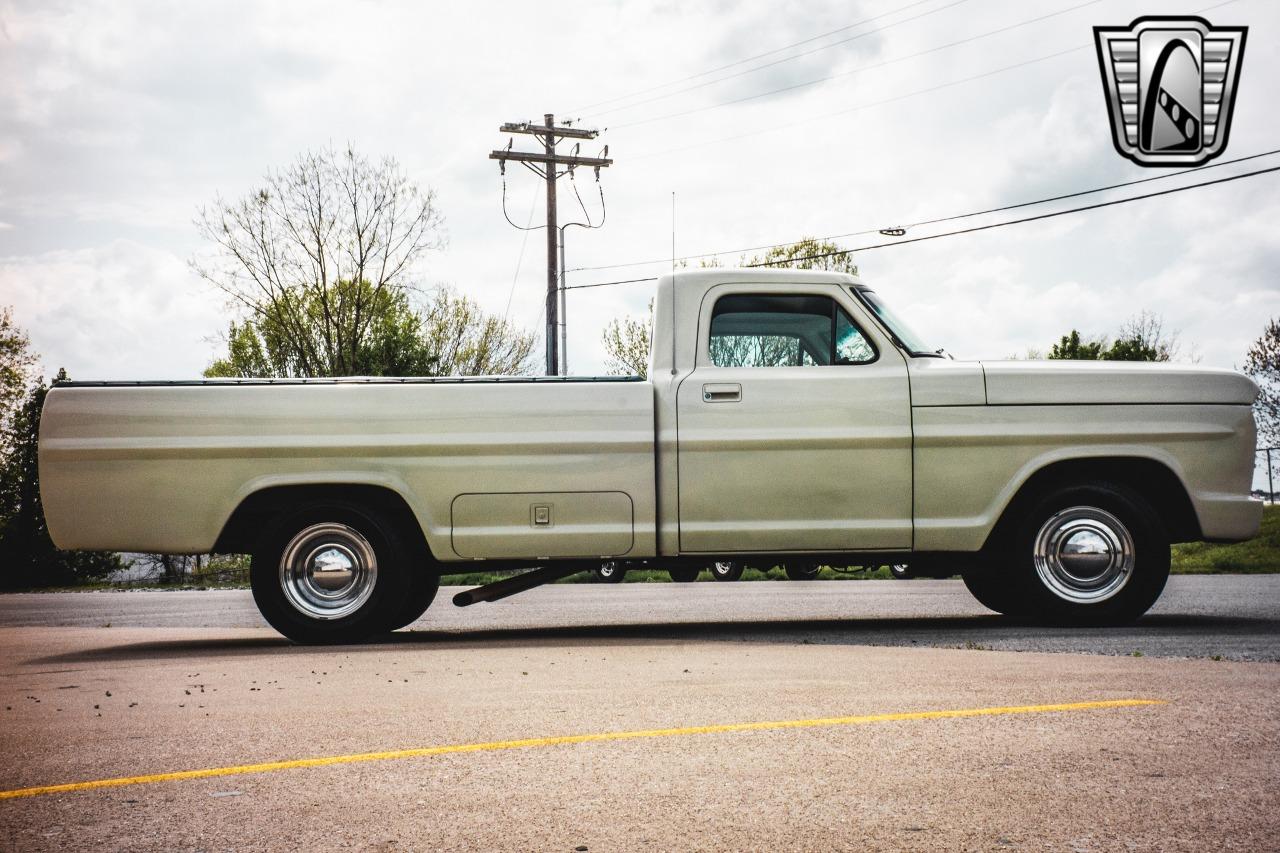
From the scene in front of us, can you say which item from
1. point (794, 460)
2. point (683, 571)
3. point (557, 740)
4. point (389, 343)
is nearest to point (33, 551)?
point (389, 343)

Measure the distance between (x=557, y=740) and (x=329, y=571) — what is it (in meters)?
3.79

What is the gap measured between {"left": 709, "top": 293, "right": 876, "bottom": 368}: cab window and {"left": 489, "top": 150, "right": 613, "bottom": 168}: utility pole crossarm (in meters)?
20.2

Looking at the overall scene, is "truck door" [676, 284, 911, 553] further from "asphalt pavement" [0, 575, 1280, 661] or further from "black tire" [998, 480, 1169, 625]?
"black tire" [998, 480, 1169, 625]

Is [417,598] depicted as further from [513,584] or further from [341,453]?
[341,453]

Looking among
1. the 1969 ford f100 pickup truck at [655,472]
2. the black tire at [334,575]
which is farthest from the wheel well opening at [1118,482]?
the black tire at [334,575]

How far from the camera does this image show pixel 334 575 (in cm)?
765

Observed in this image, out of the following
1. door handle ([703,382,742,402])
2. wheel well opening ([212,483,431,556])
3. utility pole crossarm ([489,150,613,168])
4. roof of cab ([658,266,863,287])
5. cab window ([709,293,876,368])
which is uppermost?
utility pole crossarm ([489,150,613,168])

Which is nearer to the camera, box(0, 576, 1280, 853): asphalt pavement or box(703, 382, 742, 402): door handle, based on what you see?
box(0, 576, 1280, 853): asphalt pavement

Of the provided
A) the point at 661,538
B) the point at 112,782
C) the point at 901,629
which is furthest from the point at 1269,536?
the point at 112,782

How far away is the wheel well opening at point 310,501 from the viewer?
762cm

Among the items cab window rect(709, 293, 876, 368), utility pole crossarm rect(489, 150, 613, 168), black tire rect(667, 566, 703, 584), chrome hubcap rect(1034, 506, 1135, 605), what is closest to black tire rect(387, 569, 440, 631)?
black tire rect(667, 566, 703, 584)

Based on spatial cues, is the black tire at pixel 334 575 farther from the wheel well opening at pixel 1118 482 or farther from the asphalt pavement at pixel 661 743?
the wheel well opening at pixel 1118 482

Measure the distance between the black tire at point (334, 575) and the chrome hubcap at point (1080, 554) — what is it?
4.22 metres

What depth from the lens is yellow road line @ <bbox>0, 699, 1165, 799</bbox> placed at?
3809 mm
